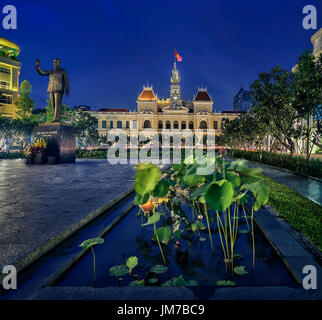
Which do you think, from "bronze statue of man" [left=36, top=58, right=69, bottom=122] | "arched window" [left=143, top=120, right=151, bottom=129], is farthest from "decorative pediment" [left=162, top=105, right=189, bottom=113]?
"bronze statue of man" [left=36, top=58, right=69, bottom=122]

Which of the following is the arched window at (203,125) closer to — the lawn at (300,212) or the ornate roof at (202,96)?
the ornate roof at (202,96)

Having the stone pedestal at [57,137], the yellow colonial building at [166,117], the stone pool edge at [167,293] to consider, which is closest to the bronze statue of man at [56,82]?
the stone pedestal at [57,137]

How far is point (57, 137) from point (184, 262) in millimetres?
12935

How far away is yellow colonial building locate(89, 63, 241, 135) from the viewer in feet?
223

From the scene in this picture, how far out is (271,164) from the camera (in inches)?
555

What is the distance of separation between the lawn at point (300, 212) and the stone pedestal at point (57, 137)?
11.8m

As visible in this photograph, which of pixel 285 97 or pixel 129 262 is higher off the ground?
pixel 285 97

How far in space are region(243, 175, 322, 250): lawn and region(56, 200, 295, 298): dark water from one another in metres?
0.69

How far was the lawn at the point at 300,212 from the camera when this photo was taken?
10.2ft

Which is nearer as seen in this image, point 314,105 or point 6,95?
point 314,105

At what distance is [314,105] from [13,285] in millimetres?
11876

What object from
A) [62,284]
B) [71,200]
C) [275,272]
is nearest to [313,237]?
[275,272]

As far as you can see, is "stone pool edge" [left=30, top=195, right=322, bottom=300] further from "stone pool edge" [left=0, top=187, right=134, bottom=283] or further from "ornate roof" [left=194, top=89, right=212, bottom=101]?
"ornate roof" [left=194, top=89, right=212, bottom=101]
